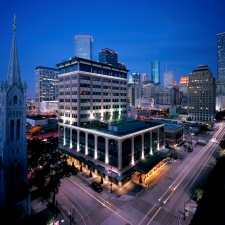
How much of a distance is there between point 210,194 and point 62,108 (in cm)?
5875

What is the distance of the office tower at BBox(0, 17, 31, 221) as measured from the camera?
2614cm

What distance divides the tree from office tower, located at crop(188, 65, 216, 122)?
156764 mm

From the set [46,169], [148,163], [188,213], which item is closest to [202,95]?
[148,163]

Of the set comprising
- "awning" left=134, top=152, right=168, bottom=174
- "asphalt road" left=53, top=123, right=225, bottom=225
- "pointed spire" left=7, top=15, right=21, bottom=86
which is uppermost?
"pointed spire" left=7, top=15, right=21, bottom=86

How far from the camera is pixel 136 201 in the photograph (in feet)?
111

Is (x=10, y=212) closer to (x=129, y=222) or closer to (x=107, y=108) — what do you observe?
(x=129, y=222)

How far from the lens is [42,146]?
37.3 m

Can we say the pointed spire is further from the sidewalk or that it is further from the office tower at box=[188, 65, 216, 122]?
the office tower at box=[188, 65, 216, 122]

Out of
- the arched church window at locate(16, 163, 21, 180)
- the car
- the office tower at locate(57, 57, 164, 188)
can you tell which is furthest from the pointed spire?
the car

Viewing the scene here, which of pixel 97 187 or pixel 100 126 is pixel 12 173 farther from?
pixel 100 126

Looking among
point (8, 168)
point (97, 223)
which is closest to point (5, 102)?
point (8, 168)

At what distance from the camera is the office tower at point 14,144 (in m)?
26.1

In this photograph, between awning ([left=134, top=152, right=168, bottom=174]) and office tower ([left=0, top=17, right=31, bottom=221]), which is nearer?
office tower ([left=0, top=17, right=31, bottom=221])

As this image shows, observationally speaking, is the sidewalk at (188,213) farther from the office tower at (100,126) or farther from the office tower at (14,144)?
the office tower at (14,144)
